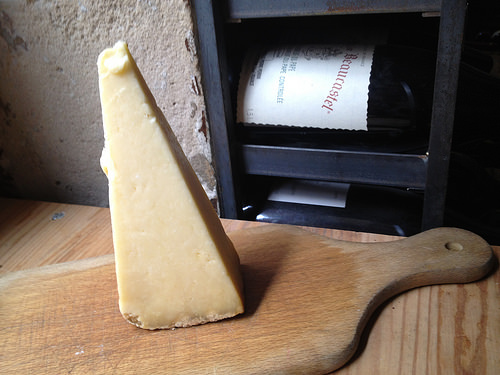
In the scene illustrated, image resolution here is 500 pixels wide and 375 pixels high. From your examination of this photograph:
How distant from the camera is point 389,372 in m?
0.42

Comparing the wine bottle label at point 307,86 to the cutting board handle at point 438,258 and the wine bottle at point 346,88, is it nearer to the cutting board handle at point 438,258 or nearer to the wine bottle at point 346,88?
the wine bottle at point 346,88

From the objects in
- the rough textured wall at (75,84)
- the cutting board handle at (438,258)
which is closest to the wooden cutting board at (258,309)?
the cutting board handle at (438,258)

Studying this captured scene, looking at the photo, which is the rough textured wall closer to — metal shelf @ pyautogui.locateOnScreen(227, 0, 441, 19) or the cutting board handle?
metal shelf @ pyautogui.locateOnScreen(227, 0, 441, 19)

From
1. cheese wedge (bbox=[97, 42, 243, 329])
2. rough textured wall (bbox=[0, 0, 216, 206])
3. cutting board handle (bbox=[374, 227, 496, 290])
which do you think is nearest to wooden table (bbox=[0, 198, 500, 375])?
cutting board handle (bbox=[374, 227, 496, 290])

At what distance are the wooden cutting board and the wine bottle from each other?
0.56 ft

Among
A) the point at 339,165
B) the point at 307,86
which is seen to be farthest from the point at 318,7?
the point at 339,165

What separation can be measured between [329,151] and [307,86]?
0.33ft

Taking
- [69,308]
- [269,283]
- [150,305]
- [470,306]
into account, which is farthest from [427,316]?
[69,308]

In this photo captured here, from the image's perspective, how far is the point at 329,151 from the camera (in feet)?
2.09

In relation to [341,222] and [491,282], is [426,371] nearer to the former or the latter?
[491,282]

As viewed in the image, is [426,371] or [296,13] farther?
[296,13]

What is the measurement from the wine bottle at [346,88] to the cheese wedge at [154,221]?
0.72ft

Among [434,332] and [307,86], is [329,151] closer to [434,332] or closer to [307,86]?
[307,86]

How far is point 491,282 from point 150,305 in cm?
40
